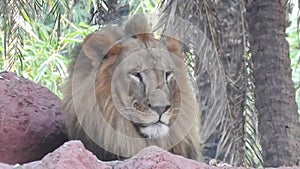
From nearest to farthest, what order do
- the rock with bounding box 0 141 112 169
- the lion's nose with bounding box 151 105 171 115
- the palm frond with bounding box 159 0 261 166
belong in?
the rock with bounding box 0 141 112 169, the lion's nose with bounding box 151 105 171 115, the palm frond with bounding box 159 0 261 166

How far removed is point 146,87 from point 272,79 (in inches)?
30.2

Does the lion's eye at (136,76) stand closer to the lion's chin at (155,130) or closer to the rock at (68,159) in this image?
the lion's chin at (155,130)

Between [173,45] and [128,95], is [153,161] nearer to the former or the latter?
[128,95]

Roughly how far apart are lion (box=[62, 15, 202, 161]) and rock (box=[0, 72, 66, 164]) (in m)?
0.08

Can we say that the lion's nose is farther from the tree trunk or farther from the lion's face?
the tree trunk

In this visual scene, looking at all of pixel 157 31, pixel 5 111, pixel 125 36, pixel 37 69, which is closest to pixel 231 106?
pixel 157 31

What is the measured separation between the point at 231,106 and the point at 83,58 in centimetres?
60

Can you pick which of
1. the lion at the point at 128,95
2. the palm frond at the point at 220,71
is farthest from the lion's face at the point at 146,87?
the palm frond at the point at 220,71

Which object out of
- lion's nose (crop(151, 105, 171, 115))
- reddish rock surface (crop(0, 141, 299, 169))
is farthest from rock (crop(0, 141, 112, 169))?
lion's nose (crop(151, 105, 171, 115))

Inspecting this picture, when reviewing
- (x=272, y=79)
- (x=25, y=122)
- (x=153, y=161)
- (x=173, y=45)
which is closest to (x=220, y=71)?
(x=173, y=45)

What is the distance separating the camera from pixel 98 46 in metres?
1.90

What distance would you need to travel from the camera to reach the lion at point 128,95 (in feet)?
5.82

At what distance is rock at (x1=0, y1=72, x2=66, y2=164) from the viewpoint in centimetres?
188

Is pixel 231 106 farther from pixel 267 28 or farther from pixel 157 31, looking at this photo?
pixel 157 31
